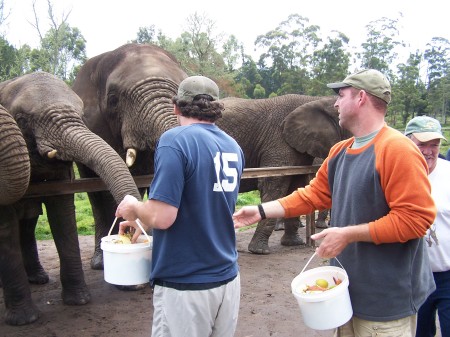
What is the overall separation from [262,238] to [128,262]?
5182 mm

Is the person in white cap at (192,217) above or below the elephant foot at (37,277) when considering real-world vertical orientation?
above

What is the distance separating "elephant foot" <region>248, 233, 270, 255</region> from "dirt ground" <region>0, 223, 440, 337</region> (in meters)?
0.79

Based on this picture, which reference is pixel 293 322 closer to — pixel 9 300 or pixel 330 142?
pixel 9 300

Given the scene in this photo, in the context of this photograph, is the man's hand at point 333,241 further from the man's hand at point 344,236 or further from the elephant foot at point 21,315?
the elephant foot at point 21,315

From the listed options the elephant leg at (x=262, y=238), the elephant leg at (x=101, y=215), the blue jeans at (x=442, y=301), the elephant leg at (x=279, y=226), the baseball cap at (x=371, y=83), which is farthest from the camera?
the elephant leg at (x=279, y=226)

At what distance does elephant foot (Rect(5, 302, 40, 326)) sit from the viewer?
452cm

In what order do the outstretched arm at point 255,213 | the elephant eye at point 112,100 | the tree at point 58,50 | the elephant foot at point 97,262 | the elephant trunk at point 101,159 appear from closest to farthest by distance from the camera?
the outstretched arm at point 255,213 → the elephant trunk at point 101,159 → the elephant eye at point 112,100 → the elephant foot at point 97,262 → the tree at point 58,50

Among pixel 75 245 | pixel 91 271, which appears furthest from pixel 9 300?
pixel 91 271

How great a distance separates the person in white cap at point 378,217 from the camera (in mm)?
2139

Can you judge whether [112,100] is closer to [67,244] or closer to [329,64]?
[67,244]

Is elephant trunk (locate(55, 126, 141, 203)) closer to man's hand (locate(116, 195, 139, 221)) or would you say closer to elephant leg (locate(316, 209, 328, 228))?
man's hand (locate(116, 195, 139, 221))

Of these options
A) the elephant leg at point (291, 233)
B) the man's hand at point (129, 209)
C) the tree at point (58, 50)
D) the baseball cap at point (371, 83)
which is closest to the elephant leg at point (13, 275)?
the man's hand at point (129, 209)

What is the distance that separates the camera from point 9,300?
15.0 ft

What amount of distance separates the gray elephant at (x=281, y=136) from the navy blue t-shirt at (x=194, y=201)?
16.8 ft
